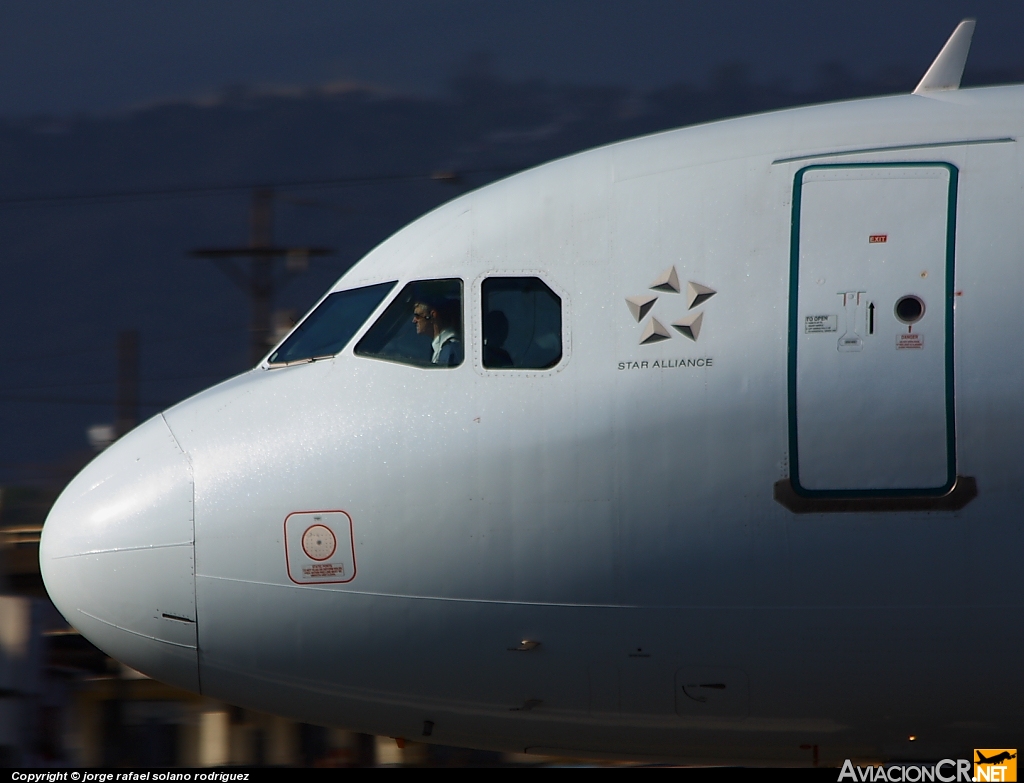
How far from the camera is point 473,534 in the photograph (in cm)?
586

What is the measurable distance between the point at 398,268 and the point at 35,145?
181115 mm

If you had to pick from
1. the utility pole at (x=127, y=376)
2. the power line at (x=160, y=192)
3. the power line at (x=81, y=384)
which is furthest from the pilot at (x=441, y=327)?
the power line at (x=160, y=192)

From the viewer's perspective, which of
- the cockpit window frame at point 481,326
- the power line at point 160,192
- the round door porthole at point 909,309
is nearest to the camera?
the round door porthole at point 909,309

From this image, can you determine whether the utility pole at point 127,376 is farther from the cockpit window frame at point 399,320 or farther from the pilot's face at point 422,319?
the pilot's face at point 422,319

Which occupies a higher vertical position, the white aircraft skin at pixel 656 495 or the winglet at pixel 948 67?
the winglet at pixel 948 67

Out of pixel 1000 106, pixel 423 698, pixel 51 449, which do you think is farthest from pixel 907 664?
pixel 51 449

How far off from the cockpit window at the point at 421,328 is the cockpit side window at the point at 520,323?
170 millimetres

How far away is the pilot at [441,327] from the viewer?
6.13 meters

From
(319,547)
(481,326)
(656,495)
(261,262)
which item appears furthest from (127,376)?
(656,495)

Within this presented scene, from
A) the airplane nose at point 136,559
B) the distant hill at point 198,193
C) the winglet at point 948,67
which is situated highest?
the distant hill at point 198,193

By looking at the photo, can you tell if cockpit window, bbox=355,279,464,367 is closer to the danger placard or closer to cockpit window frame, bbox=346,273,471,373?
cockpit window frame, bbox=346,273,471,373

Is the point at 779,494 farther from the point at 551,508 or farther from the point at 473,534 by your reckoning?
the point at 473,534

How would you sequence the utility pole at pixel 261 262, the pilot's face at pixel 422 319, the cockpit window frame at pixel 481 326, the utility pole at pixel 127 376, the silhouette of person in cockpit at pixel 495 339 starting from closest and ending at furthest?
1. the cockpit window frame at pixel 481 326
2. the silhouette of person in cockpit at pixel 495 339
3. the pilot's face at pixel 422 319
4. the utility pole at pixel 261 262
5. the utility pole at pixel 127 376

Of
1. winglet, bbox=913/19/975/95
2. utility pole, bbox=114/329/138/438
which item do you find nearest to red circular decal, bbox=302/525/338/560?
winglet, bbox=913/19/975/95
